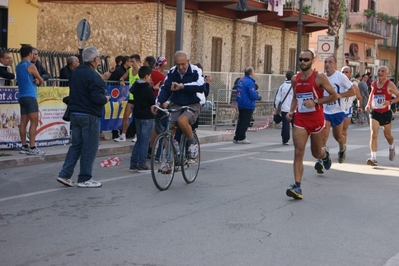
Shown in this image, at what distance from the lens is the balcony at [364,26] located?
48438 millimetres

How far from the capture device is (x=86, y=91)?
10.4 m

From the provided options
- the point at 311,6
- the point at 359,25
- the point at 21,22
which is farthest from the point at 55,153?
the point at 359,25

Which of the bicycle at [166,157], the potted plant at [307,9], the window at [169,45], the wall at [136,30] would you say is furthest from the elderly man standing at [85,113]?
the potted plant at [307,9]

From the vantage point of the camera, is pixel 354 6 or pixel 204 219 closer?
pixel 204 219

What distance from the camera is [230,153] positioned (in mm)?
15680

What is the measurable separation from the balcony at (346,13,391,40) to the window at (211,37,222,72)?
19192mm

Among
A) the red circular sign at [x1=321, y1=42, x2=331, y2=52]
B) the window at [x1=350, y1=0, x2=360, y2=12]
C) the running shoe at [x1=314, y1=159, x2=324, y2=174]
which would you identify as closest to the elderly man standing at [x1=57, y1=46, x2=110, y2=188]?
the running shoe at [x1=314, y1=159, x2=324, y2=174]

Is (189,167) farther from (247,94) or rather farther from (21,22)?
(21,22)

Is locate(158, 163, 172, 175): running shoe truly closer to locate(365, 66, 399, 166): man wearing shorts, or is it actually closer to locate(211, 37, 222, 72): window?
locate(365, 66, 399, 166): man wearing shorts

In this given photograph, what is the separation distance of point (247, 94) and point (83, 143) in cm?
812

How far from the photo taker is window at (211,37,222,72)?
31.0m

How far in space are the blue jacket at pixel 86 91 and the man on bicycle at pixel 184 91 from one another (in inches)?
38.7

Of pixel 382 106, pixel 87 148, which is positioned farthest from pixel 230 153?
pixel 87 148

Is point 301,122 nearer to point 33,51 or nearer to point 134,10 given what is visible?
point 33,51
